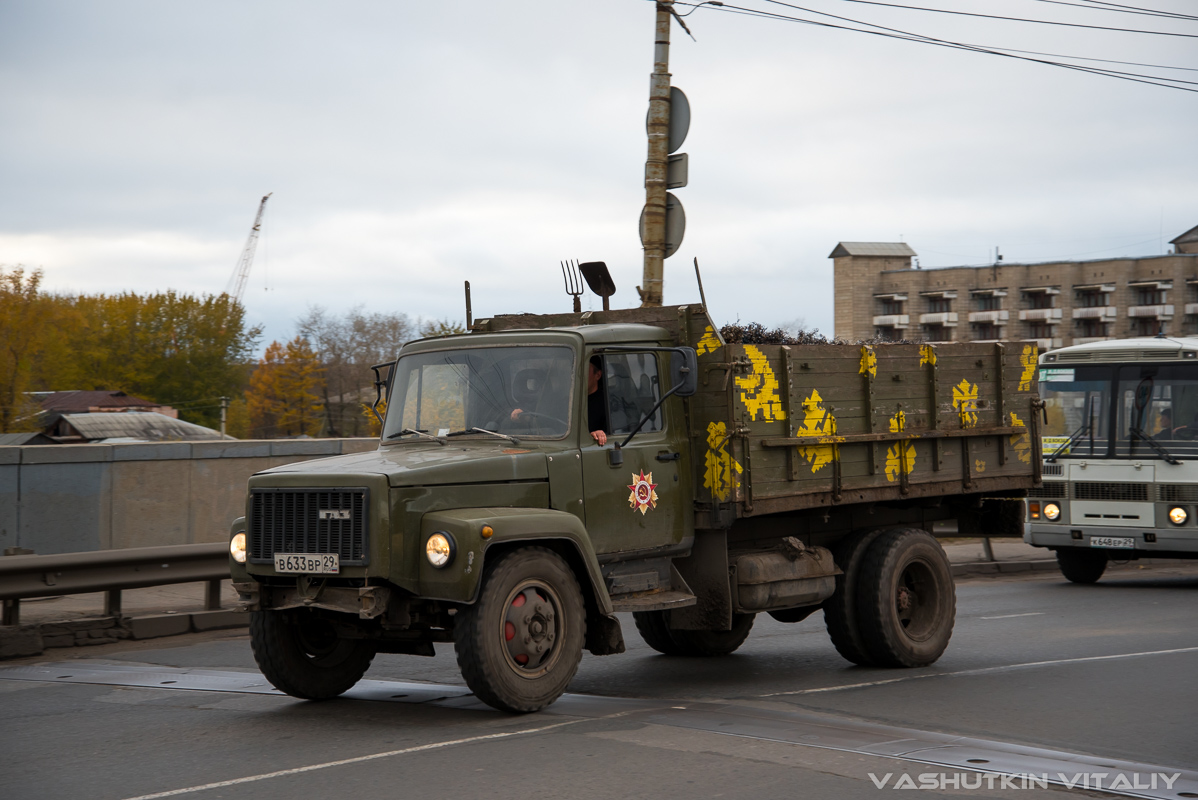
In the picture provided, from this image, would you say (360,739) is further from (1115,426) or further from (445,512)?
(1115,426)

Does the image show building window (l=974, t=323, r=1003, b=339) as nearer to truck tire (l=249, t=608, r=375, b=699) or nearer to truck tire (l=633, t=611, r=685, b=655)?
truck tire (l=633, t=611, r=685, b=655)

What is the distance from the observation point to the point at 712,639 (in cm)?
1023

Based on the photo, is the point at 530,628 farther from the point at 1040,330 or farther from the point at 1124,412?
the point at 1040,330

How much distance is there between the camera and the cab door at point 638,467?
7.95 metres

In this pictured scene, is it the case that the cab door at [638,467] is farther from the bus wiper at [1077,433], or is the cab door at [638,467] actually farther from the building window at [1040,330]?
the building window at [1040,330]

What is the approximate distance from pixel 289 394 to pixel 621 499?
8987 cm

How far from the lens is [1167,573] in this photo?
18453mm

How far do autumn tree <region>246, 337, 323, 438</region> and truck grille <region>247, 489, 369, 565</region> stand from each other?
89234 mm

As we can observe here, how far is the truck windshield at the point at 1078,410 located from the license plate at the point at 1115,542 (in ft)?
3.62

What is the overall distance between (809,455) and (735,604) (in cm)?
124

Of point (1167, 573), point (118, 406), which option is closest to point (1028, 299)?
point (118, 406)

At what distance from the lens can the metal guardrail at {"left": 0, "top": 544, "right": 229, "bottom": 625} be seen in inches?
408

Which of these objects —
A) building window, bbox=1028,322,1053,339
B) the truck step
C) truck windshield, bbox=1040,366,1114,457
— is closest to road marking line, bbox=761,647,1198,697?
the truck step

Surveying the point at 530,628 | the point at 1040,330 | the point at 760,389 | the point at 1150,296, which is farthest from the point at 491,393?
the point at 1040,330
